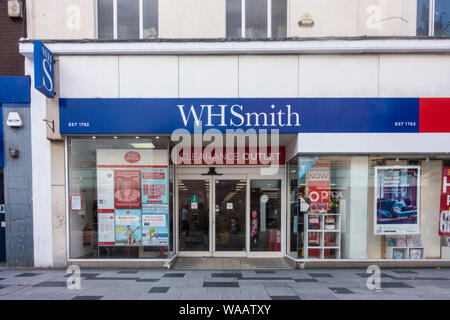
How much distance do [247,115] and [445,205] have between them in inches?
235

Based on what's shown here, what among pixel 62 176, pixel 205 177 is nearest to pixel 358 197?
pixel 205 177

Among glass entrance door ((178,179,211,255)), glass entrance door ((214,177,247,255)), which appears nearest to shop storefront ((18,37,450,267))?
glass entrance door ((178,179,211,255))

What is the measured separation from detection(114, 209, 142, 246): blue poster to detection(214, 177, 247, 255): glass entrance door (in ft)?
7.87

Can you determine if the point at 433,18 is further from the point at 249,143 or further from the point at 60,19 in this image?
the point at 60,19

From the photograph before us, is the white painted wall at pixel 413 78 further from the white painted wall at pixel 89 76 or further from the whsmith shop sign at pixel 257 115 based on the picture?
the white painted wall at pixel 89 76

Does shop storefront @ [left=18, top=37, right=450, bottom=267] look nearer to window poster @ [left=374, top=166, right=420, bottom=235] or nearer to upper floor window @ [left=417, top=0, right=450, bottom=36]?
window poster @ [left=374, top=166, right=420, bottom=235]

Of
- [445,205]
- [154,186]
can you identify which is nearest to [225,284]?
[154,186]

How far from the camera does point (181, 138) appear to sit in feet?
22.8

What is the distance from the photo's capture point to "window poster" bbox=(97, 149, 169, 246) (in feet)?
23.1

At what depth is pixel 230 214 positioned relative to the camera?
8.26m

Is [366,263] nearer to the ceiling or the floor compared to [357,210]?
nearer to the floor

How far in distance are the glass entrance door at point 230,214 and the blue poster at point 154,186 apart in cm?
180

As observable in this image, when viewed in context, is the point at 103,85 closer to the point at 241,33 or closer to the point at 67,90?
the point at 67,90

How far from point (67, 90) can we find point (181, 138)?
316cm
